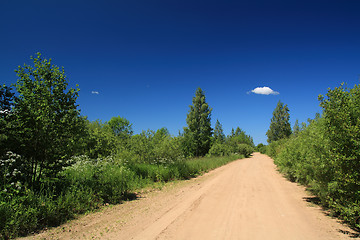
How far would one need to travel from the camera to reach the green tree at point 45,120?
6278 millimetres

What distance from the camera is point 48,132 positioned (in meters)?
6.58

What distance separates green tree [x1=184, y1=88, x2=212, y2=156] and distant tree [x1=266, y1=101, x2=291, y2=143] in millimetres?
27018

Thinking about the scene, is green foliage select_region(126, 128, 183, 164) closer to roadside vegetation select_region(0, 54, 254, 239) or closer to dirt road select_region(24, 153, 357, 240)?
roadside vegetation select_region(0, 54, 254, 239)

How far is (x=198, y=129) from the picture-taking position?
33.5m

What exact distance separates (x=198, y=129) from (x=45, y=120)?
28.4m

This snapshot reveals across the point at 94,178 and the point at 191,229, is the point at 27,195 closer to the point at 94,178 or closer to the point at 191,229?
the point at 94,178

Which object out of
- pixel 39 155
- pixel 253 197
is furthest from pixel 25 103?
pixel 253 197

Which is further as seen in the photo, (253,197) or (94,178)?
(253,197)

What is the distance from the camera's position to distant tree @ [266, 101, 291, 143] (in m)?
50.1

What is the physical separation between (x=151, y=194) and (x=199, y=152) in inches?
969

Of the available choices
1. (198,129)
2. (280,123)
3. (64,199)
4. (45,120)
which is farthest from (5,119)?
(280,123)

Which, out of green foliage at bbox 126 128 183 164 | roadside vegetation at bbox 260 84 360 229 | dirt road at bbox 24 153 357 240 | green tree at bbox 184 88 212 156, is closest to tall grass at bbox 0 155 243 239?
dirt road at bbox 24 153 357 240

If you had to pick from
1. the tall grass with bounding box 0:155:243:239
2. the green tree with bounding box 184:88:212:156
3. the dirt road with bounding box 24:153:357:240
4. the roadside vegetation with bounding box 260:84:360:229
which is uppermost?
the green tree with bounding box 184:88:212:156

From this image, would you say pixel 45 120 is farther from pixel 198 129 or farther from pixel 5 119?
pixel 198 129
